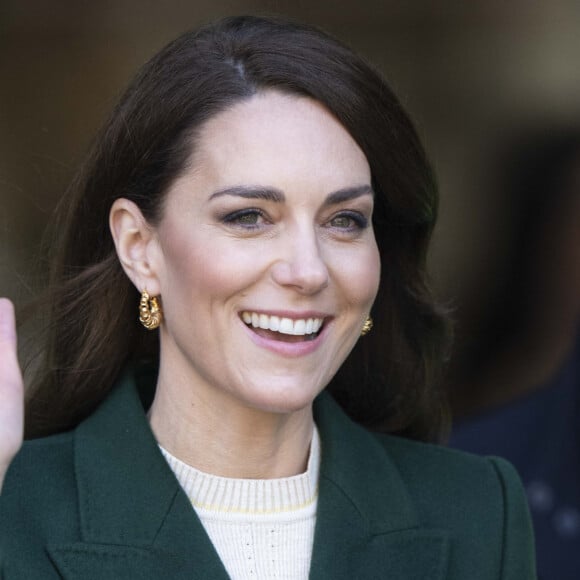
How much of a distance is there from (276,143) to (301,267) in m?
0.25

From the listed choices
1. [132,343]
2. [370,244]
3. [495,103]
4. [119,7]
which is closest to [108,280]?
[132,343]

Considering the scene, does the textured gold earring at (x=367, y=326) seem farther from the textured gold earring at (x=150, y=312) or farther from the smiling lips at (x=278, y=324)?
the textured gold earring at (x=150, y=312)

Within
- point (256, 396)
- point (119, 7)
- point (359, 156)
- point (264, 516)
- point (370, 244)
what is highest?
point (119, 7)

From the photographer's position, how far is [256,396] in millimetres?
2664

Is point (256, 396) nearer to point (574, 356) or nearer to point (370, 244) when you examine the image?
point (370, 244)

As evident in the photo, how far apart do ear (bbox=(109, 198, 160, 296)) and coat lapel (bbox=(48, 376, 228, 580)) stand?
27cm

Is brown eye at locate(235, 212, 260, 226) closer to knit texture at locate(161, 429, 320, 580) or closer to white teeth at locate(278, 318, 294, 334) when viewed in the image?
white teeth at locate(278, 318, 294, 334)

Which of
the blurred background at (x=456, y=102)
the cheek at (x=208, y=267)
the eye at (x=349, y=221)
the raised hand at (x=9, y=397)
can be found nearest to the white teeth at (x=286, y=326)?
the cheek at (x=208, y=267)

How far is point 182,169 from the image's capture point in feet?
8.94

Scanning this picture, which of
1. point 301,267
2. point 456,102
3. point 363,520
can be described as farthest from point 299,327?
point 456,102

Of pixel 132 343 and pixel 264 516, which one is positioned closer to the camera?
pixel 264 516

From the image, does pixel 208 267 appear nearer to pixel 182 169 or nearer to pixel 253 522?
pixel 182 169

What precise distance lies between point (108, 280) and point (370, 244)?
56 centimetres

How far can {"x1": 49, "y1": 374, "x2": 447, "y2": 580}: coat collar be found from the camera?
2.62 metres
